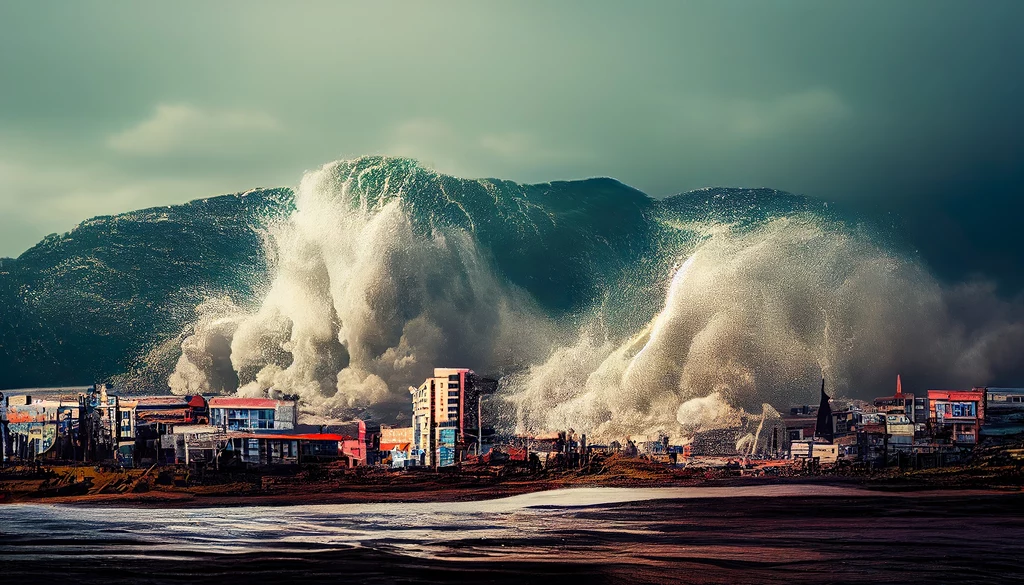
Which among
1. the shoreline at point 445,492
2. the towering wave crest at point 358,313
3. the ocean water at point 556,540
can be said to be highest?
the towering wave crest at point 358,313

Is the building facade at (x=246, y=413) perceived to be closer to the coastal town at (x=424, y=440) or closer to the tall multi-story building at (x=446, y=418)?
the coastal town at (x=424, y=440)

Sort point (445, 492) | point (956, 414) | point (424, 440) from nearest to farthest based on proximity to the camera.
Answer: point (445, 492)
point (424, 440)
point (956, 414)

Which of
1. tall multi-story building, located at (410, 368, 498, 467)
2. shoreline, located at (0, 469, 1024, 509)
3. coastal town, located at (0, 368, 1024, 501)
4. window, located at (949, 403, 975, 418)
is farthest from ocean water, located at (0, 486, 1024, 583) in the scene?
window, located at (949, 403, 975, 418)

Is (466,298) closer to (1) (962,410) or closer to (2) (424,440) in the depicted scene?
(2) (424,440)

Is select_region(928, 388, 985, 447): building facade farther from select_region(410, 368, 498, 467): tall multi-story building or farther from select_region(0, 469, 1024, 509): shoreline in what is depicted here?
select_region(410, 368, 498, 467): tall multi-story building

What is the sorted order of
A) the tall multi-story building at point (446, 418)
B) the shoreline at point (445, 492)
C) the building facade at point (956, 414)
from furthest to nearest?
the building facade at point (956, 414)
the tall multi-story building at point (446, 418)
the shoreline at point (445, 492)

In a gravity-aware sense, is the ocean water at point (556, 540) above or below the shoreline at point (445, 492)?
below

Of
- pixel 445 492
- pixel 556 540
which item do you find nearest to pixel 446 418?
pixel 445 492

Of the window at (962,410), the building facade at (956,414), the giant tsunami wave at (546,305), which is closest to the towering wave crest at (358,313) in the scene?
the giant tsunami wave at (546,305)

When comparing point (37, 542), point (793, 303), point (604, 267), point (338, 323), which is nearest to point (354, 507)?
point (338, 323)
